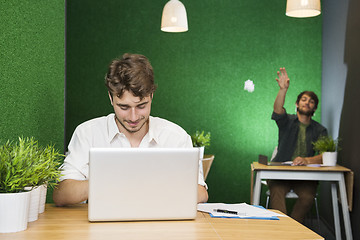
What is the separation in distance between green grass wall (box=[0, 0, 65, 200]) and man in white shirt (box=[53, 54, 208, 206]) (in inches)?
9.1

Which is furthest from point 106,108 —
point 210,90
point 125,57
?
point 125,57

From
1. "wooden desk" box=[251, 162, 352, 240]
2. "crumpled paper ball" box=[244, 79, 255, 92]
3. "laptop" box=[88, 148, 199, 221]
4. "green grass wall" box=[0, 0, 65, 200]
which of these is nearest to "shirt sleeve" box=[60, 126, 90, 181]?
"green grass wall" box=[0, 0, 65, 200]

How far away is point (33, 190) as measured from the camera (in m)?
1.53

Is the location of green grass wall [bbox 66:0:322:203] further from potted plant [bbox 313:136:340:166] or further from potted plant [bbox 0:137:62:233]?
potted plant [bbox 0:137:62:233]

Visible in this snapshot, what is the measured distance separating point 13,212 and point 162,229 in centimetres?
47

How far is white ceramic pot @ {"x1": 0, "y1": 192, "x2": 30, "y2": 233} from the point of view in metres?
1.34

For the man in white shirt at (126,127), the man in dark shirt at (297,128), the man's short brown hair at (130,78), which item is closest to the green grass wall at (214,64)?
the man in dark shirt at (297,128)

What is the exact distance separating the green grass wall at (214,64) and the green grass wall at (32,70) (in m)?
3.08

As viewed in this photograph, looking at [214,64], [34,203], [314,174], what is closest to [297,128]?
[314,174]

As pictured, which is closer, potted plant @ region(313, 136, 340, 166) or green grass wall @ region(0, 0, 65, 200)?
green grass wall @ region(0, 0, 65, 200)

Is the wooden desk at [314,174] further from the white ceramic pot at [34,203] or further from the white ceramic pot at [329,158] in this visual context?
the white ceramic pot at [34,203]

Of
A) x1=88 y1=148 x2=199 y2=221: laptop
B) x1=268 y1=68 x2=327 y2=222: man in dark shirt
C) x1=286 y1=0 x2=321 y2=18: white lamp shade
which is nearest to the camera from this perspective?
x1=88 y1=148 x2=199 y2=221: laptop

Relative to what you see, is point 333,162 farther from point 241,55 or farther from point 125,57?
point 125,57

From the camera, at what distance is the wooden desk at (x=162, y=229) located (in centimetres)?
135
